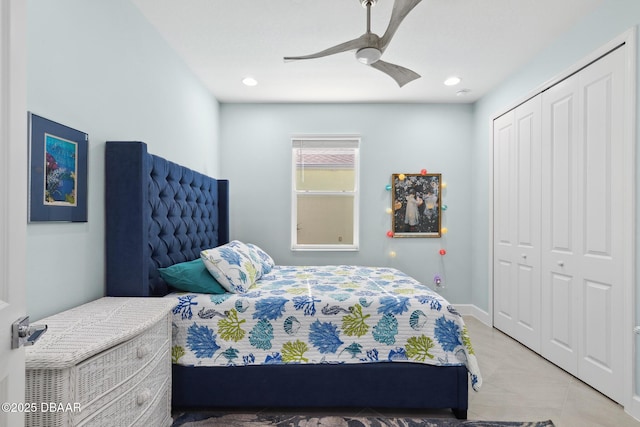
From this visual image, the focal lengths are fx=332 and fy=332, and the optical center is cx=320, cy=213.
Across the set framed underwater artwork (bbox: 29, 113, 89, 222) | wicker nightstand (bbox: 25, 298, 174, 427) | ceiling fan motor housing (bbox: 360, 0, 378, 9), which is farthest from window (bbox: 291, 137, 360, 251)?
framed underwater artwork (bbox: 29, 113, 89, 222)

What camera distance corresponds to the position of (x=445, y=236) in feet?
13.7

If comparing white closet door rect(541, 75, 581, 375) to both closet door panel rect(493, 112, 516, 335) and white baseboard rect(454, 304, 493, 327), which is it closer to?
closet door panel rect(493, 112, 516, 335)

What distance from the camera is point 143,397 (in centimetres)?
147

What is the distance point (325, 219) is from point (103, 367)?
10.5ft

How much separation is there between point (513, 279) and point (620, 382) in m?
1.28

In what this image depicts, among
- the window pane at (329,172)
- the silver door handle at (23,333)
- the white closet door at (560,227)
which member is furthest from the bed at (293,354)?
the window pane at (329,172)

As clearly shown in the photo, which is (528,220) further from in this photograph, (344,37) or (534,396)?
(344,37)

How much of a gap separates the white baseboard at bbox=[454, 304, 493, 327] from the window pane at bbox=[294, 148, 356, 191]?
6.69 feet

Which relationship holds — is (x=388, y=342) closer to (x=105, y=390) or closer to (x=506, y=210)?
(x=105, y=390)

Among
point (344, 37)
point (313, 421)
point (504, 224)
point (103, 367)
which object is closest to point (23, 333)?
point (103, 367)

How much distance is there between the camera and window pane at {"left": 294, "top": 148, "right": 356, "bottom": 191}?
14.0 ft

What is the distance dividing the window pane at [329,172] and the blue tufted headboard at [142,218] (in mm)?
1762

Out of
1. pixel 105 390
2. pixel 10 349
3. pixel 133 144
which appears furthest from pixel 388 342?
pixel 133 144

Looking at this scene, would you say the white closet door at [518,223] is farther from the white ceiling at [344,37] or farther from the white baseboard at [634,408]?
the white baseboard at [634,408]
